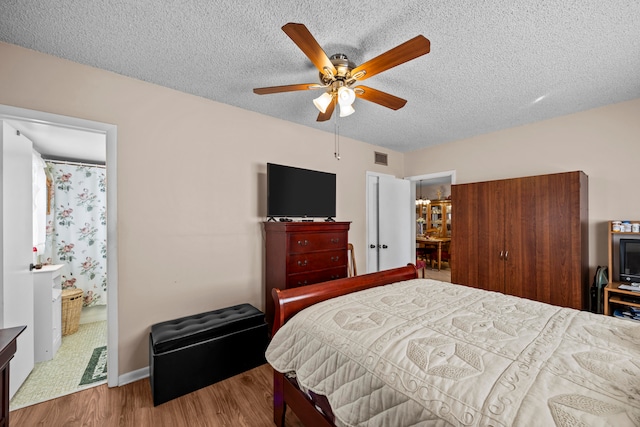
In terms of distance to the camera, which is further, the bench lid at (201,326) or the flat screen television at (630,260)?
the flat screen television at (630,260)

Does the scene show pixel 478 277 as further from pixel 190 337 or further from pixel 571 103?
pixel 190 337

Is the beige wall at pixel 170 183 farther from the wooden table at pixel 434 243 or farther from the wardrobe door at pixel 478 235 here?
the wooden table at pixel 434 243

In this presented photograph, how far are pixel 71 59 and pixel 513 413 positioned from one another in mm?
3277

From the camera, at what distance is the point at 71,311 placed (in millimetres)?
3086

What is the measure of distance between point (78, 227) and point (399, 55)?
446cm

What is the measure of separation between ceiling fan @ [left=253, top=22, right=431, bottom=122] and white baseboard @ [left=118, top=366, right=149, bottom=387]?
2.53 metres

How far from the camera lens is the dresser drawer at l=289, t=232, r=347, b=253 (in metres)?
2.72

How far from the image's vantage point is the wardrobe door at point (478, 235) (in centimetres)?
313

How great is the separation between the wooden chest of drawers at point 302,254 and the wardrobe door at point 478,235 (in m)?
1.54

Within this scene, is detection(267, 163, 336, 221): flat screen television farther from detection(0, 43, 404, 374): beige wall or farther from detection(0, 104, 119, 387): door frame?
detection(0, 104, 119, 387): door frame

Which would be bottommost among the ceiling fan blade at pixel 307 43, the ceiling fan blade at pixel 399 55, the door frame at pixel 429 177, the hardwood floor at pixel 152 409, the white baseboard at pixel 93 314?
the hardwood floor at pixel 152 409

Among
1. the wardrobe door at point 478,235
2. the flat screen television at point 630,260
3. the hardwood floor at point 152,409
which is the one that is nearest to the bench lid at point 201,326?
the hardwood floor at point 152,409

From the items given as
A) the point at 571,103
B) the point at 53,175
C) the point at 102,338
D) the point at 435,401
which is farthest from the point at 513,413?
the point at 53,175

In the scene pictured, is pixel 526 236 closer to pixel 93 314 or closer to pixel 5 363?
pixel 5 363
